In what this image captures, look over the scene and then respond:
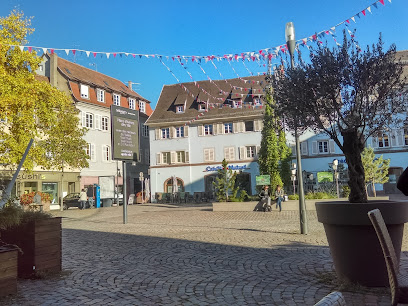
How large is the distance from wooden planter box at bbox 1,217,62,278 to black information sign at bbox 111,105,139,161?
8791mm

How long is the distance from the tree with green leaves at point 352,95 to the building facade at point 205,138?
104 feet

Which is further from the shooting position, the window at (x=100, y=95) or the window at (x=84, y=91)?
the window at (x=100, y=95)

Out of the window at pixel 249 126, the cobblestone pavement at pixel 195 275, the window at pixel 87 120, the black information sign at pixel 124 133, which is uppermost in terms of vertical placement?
the window at pixel 87 120

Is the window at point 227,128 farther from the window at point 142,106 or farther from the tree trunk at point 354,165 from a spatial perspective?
the tree trunk at point 354,165

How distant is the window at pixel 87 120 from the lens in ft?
124

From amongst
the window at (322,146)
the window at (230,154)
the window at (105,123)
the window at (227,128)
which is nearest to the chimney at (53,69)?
the window at (105,123)

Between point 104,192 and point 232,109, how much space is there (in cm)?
1593

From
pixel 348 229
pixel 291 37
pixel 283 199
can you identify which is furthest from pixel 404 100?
pixel 283 199

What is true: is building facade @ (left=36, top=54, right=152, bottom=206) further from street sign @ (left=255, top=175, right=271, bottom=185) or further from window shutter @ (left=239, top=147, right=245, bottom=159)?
street sign @ (left=255, top=175, right=271, bottom=185)

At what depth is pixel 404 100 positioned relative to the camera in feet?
16.8

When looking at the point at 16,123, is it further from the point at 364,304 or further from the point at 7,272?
the point at 364,304

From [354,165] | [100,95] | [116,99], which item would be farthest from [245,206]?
[116,99]

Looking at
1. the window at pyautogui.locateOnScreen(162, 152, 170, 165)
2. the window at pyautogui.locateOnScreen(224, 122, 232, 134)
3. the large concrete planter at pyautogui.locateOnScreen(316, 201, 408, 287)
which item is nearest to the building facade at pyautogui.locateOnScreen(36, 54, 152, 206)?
the window at pyautogui.locateOnScreen(162, 152, 170, 165)

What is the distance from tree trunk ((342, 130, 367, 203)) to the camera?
16.2 feet
